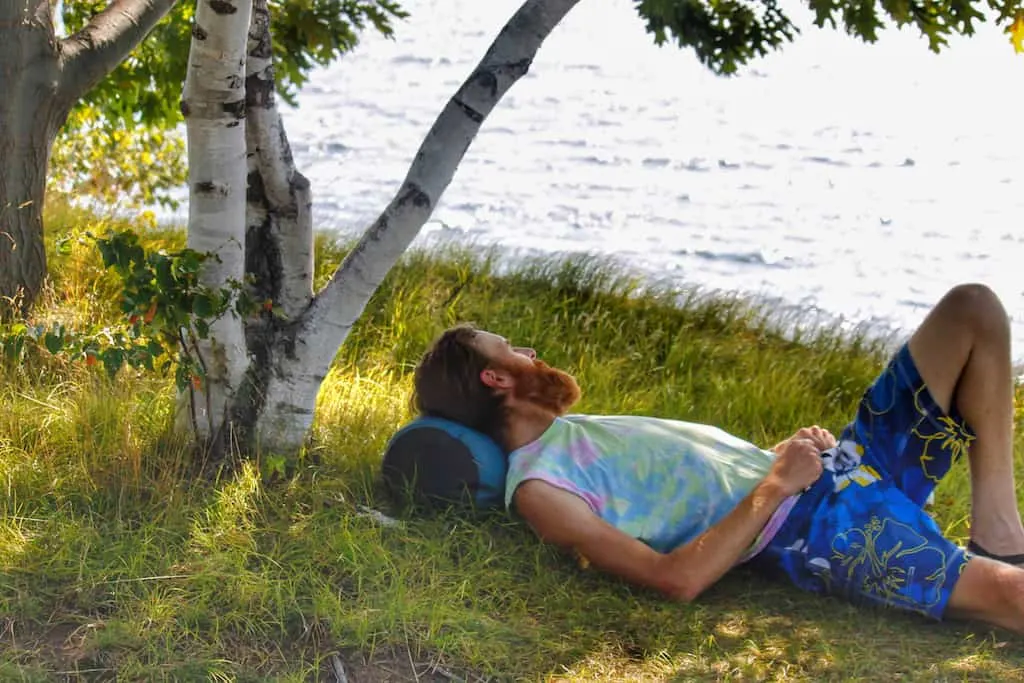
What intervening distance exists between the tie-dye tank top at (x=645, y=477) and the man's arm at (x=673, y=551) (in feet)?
0.22

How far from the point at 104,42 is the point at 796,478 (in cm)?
324

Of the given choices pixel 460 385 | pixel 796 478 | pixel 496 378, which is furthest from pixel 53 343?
pixel 796 478

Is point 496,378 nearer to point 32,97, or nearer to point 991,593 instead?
point 991,593

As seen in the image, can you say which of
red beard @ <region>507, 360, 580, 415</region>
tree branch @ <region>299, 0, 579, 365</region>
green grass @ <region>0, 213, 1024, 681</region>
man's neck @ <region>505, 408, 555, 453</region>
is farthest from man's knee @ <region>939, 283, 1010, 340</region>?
tree branch @ <region>299, 0, 579, 365</region>

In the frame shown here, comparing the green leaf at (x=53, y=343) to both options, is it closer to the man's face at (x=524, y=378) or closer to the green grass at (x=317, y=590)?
the green grass at (x=317, y=590)

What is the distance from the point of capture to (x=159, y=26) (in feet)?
20.4

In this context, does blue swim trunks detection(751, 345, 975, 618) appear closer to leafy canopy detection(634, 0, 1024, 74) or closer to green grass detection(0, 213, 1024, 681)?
green grass detection(0, 213, 1024, 681)

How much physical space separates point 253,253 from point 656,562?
1.64 metres

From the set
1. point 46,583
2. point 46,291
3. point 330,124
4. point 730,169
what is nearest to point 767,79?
point 730,169

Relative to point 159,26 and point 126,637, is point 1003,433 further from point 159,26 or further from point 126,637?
point 159,26

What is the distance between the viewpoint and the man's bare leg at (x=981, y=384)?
3740mm

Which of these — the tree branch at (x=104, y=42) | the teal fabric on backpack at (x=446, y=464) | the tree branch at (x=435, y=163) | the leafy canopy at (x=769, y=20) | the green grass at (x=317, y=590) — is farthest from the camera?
the tree branch at (x=104, y=42)

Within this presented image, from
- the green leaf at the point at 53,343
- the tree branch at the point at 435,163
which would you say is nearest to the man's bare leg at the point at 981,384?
the tree branch at the point at 435,163

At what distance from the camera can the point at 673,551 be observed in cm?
364
